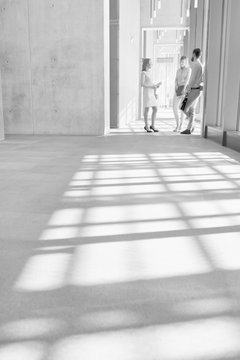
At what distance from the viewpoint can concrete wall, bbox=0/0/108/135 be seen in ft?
27.5

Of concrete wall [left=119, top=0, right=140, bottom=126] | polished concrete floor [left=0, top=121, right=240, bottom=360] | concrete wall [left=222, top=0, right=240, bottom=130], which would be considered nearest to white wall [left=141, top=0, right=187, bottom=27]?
concrete wall [left=119, top=0, right=140, bottom=126]

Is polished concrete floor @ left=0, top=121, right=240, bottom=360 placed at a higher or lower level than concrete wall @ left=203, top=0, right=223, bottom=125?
lower

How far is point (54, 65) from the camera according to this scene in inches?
338

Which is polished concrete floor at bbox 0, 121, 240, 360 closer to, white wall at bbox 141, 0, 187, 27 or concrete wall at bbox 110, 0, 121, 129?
concrete wall at bbox 110, 0, 121, 129

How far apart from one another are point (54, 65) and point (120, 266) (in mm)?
7443

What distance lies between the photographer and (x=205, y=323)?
147 centimetres

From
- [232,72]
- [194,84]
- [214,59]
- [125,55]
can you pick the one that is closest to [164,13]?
[125,55]

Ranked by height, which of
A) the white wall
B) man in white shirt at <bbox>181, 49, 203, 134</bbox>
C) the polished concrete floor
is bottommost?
the polished concrete floor

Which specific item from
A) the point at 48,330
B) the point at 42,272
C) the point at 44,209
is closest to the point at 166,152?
the point at 44,209

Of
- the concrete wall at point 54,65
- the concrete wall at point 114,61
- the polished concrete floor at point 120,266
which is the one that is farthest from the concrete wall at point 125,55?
the polished concrete floor at point 120,266

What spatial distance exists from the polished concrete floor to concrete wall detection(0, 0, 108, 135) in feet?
15.5

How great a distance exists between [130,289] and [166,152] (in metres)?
4.48

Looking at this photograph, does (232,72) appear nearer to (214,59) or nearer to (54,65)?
(214,59)

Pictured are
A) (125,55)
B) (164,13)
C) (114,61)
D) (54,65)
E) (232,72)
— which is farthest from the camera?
(164,13)
